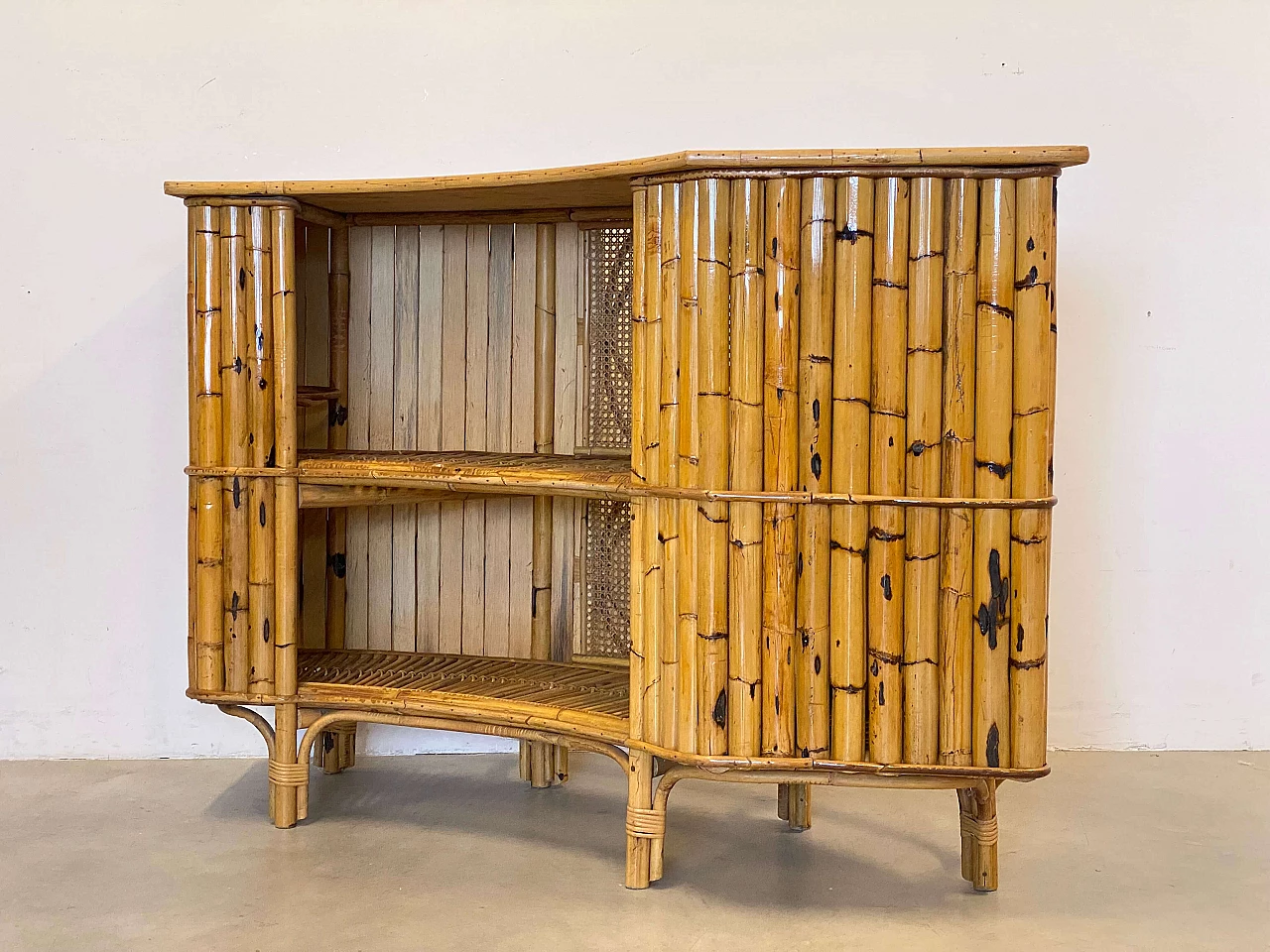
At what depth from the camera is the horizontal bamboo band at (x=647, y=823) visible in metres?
3.34

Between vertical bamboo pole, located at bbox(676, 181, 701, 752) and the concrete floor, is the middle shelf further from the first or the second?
the concrete floor

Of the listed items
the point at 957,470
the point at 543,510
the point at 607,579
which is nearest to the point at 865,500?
the point at 957,470

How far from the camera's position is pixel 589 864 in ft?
11.6

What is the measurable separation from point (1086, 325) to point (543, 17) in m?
2.35

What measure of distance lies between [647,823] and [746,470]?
104cm

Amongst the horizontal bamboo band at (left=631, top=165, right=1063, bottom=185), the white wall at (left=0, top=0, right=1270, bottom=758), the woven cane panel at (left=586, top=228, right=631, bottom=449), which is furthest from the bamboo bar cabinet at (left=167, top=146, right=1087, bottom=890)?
the white wall at (left=0, top=0, right=1270, bottom=758)

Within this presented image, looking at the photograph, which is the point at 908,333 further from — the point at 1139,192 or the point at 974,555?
the point at 1139,192

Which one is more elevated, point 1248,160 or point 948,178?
point 1248,160

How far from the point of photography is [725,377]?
3111 mm

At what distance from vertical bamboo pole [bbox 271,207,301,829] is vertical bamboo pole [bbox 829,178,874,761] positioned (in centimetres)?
170

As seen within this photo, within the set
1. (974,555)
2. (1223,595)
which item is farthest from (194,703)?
(1223,595)

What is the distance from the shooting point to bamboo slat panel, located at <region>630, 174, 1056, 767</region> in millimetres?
3006

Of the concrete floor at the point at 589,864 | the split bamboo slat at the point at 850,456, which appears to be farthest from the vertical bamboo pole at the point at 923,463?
the concrete floor at the point at 589,864

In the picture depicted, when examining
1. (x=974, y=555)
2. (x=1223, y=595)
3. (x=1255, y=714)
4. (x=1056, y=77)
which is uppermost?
(x=1056, y=77)
